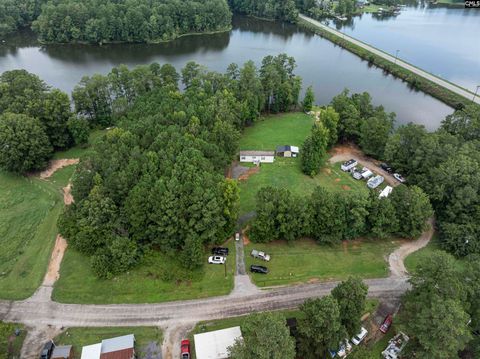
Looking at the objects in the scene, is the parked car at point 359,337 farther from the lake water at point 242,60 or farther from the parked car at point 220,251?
the lake water at point 242,60

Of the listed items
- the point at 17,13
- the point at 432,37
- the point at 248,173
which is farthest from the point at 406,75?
the point at 17,13

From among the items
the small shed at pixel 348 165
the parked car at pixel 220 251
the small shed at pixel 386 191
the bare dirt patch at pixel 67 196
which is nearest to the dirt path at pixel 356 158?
the small shed at pixel 348 165

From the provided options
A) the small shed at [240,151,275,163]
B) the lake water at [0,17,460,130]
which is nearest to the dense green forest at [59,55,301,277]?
the small shed at [240,151,275,163]

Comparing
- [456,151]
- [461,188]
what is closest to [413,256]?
[461,188]

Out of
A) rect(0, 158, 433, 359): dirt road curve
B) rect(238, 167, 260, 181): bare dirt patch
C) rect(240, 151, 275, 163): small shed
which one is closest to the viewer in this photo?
rect(0, 158, 433, 359): dirt road curve

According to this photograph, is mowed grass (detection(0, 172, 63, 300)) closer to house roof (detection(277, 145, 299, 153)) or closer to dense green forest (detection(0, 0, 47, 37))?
house roof (detection(277, 145, 299, 153))

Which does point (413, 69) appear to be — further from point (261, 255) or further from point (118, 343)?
point (118, 343)
